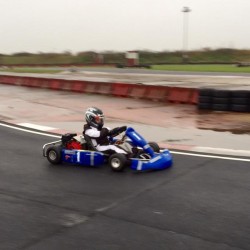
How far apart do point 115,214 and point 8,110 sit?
12.5 meters

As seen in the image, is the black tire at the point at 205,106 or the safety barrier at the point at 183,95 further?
the safety barrier at the point at 183,95

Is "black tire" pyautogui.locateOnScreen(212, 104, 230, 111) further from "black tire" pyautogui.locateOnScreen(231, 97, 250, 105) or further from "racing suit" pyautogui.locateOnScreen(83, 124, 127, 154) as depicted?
"racing suit" pyautogui.locateOnScreen(83, 124, 127, 154)

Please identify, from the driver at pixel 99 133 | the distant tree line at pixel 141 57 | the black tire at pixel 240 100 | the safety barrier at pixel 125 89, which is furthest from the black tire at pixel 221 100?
the distant tree line at pixel 141 57

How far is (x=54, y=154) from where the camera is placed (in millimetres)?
8641

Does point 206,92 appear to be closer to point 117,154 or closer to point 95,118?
point 95,118

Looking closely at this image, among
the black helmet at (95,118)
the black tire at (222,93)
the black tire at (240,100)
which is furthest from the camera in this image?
the black tire at (222,93)

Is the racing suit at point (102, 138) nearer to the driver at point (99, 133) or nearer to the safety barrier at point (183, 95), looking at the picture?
the driver at point (99, 133)

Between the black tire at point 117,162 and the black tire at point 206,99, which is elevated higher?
the black tire at point 206,99

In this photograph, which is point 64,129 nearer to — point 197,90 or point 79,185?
point 79,185

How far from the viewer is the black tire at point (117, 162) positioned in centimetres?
780

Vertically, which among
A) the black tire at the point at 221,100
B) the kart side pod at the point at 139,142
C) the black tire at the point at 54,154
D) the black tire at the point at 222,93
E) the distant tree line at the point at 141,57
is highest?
the distant tree line at the point at 141,57

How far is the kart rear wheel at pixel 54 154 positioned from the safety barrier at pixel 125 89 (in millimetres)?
9837

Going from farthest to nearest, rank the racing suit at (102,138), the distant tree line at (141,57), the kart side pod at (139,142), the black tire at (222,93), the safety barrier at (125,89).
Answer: the distant tree line at (141,57) < the safety barrier at (125,89) < the black tire at (222,93) < the racing suit at (102,138) < the kart side pod at (139,142)

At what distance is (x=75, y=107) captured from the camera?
58.4ft
